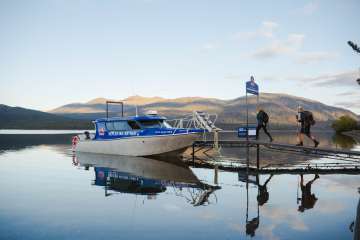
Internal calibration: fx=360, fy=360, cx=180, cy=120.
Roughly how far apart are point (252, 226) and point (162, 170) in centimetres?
1284

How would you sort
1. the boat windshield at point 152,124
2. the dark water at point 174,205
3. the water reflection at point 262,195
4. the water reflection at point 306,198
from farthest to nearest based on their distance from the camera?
1. the boat windshield at point 152,124
2. the water reflection at point 306,198
3. the water reflection at point 262,195
4. the dark water at point 174,205

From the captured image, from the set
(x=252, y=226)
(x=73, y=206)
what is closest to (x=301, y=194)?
(x=252, y=226)

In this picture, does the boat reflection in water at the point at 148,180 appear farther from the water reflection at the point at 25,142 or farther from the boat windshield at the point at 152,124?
the water reflection at the point at 25,142

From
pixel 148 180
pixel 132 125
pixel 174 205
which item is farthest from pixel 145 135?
pixel 174 205

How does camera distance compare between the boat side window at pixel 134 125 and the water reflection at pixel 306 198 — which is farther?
the boat side window at pixel 134 125

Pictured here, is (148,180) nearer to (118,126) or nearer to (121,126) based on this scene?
(121,126)

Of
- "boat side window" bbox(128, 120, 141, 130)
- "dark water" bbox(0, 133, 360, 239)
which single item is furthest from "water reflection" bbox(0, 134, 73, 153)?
"dark water" bbox(0, 133, 360, 239)

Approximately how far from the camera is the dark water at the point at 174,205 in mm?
9773

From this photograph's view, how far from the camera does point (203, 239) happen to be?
355 inches

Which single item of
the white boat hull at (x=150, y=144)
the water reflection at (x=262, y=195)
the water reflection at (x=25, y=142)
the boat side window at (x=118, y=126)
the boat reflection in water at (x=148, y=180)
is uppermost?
the boat side window at (x=118, y=126)

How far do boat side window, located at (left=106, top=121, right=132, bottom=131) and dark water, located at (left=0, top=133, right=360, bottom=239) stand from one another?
7.76 m

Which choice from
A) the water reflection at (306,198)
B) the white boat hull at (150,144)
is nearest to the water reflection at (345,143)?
the white boat hull at (150,144)

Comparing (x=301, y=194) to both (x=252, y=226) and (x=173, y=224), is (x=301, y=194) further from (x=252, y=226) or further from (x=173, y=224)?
(x=173, y=224)

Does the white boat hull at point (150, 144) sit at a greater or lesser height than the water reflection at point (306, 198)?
greater
